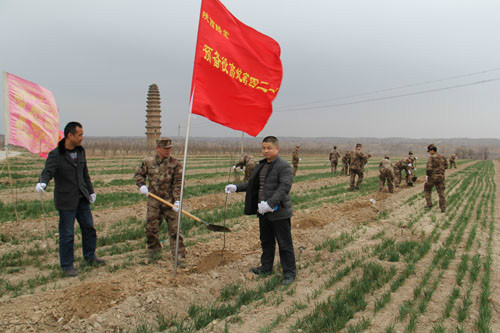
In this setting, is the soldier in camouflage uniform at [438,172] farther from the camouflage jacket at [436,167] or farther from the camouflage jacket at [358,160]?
the camouflage jacket at [358,160]

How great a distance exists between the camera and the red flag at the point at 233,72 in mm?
4918

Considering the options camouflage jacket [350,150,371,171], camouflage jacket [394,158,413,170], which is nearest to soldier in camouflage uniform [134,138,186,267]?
camouflage jacket [350,150,371,171]

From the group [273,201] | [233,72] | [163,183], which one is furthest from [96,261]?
[233,72]

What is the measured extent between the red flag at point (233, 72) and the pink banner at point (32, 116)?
203 inches

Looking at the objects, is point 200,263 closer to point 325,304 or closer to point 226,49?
point 325,304

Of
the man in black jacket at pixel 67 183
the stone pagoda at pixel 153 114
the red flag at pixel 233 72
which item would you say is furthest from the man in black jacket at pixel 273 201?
the stone pagoda at pixel 153 114

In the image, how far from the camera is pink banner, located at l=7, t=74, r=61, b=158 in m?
7.46

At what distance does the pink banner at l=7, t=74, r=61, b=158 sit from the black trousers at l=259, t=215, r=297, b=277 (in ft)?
19.6

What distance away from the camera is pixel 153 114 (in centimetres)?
4256

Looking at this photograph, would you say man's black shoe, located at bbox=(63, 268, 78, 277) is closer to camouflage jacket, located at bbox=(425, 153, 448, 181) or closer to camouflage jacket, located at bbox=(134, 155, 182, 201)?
camouflage jacket, located at bbox=(134, 155, 182, 201)

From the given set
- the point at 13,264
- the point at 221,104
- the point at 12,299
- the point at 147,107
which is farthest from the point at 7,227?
the point at 147,107

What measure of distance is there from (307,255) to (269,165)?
267 centimetres

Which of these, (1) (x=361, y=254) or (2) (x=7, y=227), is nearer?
(1) (x=361, y=254)

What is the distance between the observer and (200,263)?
5.90 metres
